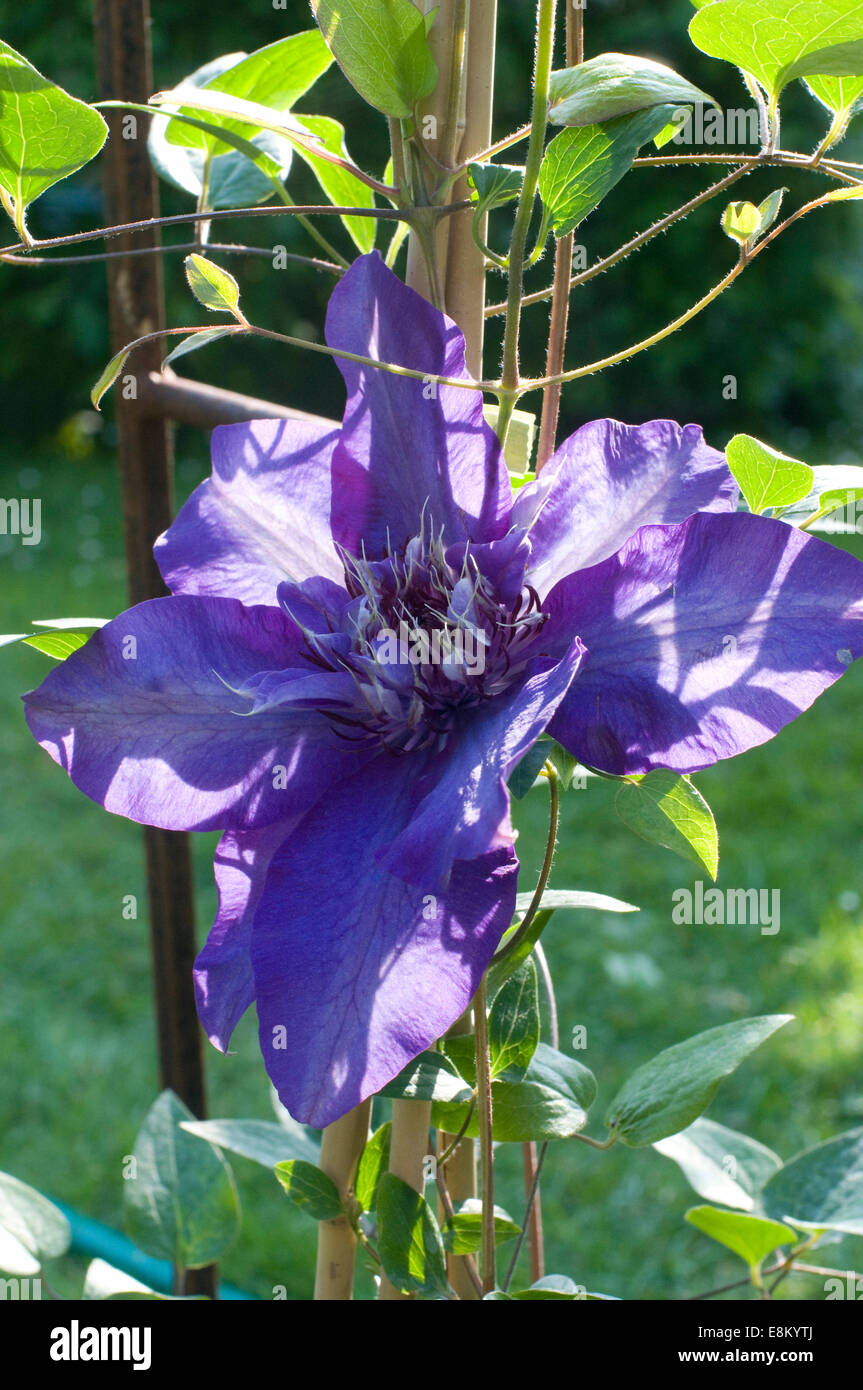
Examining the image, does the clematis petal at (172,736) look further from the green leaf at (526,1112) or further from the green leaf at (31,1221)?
the green leaf at (31,1221)

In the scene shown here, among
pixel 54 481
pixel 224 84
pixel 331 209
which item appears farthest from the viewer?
pixel 54 481

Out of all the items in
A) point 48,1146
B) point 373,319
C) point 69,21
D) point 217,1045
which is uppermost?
point 69,21

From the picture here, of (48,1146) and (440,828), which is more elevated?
(440,828)

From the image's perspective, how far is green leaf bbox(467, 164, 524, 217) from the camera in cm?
44

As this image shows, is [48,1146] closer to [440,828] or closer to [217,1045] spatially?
[217,1045]

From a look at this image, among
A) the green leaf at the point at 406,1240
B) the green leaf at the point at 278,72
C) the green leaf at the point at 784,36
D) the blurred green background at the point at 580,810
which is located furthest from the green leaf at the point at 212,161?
the blurred green background at the point at 580,810

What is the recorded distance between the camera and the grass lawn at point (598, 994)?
60.7 inches

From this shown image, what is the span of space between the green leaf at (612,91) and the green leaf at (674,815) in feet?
0.73

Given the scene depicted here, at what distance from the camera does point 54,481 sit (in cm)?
419

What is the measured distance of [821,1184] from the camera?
2.16ft

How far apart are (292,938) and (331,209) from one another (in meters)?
0.26

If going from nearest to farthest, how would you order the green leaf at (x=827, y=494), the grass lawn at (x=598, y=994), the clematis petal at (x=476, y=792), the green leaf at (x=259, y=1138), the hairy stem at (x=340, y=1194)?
the clematis petal at (x=476, y=792), the green leaf at (x=827, y=494), the hairy stem at (x=340, y=1194), the green leaf at (x=259, y=1138), the grass lawn at (x=598, y=994)
